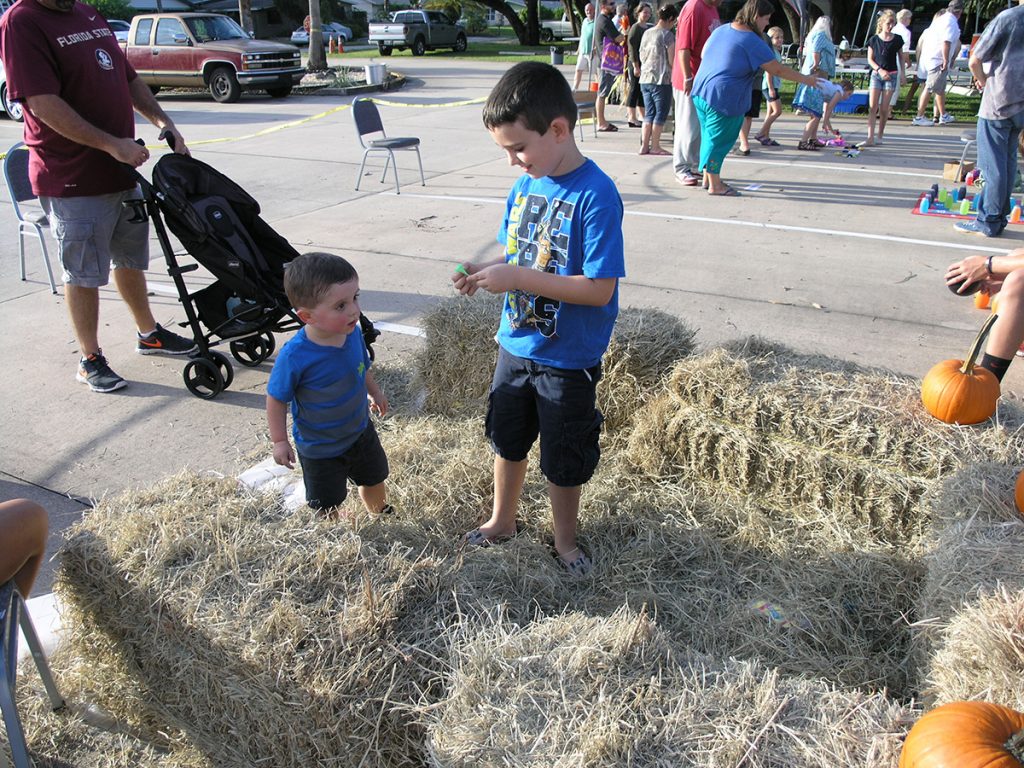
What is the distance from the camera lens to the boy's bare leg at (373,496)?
3.21 metres

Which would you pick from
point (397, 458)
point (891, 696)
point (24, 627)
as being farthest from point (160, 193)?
point (891, 696)

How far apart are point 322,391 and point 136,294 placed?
282cm

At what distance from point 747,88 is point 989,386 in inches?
228

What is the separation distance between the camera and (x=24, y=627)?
2258 millimetres

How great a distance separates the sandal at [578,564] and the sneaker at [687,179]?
24.9 ft

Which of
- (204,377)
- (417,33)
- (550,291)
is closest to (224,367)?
(204,377)

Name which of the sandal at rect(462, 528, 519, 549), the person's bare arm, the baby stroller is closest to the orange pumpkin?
the person's bare arm

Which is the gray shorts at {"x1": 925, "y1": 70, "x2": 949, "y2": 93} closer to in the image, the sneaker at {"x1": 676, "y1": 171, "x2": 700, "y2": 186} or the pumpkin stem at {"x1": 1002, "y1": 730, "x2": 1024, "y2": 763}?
the sneaker at {"x1": 676, "y1": 171, "x2": 700, "y2": 186}

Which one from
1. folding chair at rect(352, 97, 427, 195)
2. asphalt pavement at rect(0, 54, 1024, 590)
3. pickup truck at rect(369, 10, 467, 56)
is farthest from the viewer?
pickup truck at rect(369, 10, 467, 56)

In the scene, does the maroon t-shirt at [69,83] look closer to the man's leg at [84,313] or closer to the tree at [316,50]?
the man's leg at [84,313]

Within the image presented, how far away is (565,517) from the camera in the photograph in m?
3.01

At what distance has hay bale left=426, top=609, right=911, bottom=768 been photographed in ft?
5.49

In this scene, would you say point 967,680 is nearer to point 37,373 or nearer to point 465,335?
point 465,335

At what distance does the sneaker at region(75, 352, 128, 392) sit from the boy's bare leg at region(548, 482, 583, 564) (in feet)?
10.3
